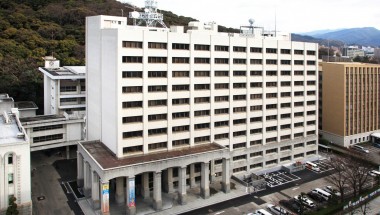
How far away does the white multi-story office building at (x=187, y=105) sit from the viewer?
4431 centimetres

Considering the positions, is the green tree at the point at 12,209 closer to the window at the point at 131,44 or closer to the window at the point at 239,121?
the window at the point at 131,44

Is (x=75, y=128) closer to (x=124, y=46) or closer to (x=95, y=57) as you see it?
(x=95, y=57)

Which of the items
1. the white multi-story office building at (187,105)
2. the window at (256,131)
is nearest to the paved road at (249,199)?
the white multi-story office building at (187,105)

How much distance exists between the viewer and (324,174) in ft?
194

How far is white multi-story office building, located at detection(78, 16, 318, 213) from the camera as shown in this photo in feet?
145

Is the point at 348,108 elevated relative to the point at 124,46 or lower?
lower

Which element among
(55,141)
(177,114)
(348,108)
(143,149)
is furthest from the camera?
(348,108)

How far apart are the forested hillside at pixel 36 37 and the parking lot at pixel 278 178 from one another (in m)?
58.3

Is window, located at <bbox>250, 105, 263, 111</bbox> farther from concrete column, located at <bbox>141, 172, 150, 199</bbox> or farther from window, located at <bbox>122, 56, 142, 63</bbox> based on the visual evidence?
window, located at <bbox>122, 56, 142, 63</bbox>

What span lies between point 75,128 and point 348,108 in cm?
6018

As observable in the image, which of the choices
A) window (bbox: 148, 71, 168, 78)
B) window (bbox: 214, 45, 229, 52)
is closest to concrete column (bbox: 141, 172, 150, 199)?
window (bbox: 148, 71, 168, 78)

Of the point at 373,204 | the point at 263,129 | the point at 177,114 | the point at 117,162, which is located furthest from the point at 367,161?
the point at 117,162

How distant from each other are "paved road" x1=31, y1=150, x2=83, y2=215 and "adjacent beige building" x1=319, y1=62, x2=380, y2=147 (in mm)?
58710

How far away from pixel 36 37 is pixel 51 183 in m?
71.6
